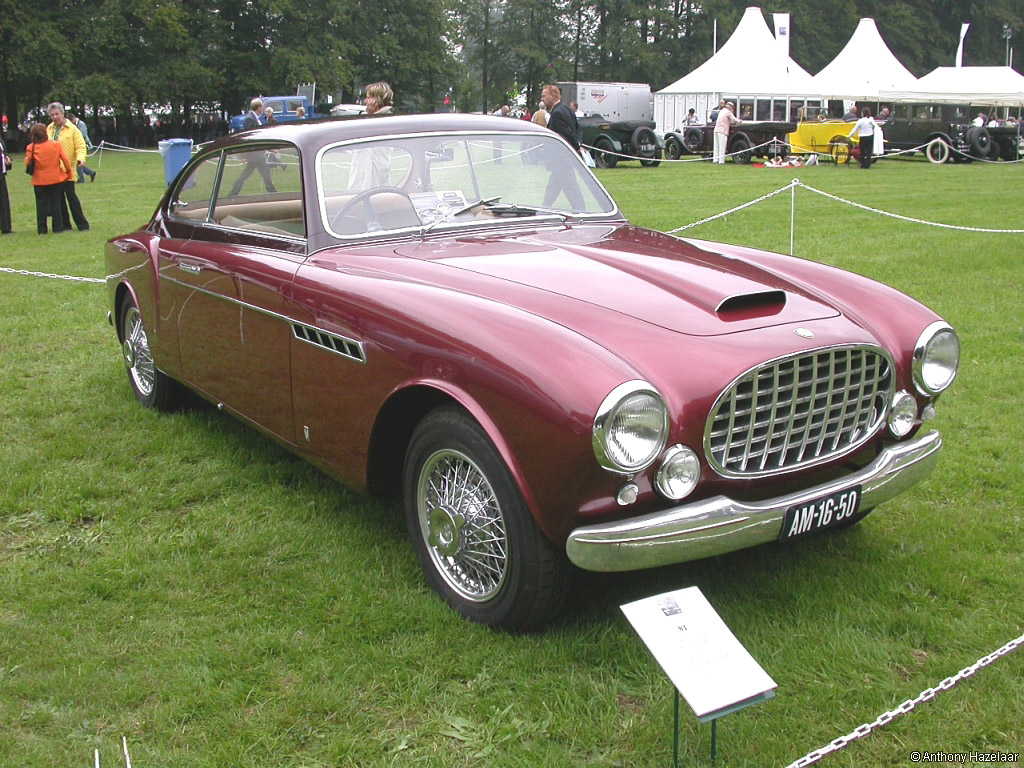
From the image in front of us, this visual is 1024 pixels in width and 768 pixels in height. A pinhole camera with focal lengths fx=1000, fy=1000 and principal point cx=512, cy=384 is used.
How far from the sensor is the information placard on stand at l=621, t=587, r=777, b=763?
91.8 inches

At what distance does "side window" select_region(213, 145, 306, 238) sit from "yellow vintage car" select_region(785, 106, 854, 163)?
24018 mm

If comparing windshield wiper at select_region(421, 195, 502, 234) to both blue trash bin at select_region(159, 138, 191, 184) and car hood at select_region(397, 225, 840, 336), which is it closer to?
car hood at select_region(397, 225, 840, 336)

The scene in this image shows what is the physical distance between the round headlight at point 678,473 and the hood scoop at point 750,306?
585mm

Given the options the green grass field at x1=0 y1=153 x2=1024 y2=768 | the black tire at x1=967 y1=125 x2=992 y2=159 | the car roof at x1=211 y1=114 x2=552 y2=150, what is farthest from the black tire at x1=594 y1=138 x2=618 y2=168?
the car roof at x1=211 y1=114 x2=552 y2=150

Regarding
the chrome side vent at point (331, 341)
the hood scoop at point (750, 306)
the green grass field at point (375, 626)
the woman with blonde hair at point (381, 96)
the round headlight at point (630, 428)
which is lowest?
the green grass field at point (375, 626)

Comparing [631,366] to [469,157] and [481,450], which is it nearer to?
[481,450]

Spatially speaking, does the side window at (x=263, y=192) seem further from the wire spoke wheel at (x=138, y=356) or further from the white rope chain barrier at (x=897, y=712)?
the white rope chain barrier at (x=897, y=712)

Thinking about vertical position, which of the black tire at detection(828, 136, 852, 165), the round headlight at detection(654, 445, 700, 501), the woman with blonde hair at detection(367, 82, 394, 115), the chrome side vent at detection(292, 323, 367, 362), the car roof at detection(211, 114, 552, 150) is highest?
the woman with blonde hair at detection(367, 82, 394, 115)

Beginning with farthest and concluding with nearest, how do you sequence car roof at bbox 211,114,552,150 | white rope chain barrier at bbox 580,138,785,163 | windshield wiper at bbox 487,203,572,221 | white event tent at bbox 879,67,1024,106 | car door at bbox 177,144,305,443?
white event tent at bbox 879,67,1024,106
white rope chain barrier at bbox 580,138,785,163
windshield wiper at bbox 487,203,572,221
car roof at bbox 211,114,552,150
car door at bbox 177,144,305,443

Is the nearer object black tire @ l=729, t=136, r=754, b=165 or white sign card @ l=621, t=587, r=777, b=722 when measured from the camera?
white sign card @ l=621, t=587, r=777, b=722

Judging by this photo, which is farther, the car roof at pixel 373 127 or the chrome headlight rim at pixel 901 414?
the car roof at pixel 373 127

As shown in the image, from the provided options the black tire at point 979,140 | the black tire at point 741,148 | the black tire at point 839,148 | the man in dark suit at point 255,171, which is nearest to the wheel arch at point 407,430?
the man in dark suit at point 255,171

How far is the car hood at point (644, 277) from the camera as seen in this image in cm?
338

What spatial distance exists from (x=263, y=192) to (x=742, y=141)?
83.7ft
